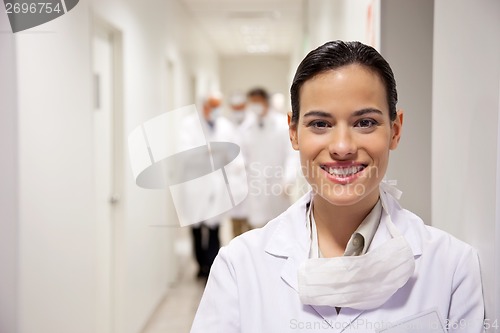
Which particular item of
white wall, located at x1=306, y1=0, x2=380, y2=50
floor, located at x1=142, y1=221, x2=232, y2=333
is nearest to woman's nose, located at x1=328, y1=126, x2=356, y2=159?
white wall, located at x1=306, y1=0, x2=380, y2=50

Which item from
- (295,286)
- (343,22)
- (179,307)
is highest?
(343,22)

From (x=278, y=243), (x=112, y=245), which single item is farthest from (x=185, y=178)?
(x=278, y=243)

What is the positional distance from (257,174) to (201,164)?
246 millimetres

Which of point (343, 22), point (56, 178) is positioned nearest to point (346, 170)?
point (343, 22)

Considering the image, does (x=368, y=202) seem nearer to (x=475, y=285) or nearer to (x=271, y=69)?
(x=475, y=285)

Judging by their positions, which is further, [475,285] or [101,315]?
[101,315]

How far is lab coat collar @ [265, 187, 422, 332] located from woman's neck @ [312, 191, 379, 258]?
0.11 feet

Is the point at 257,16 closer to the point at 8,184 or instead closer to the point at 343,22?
the point at 343,22

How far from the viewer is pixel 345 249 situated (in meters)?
1.07

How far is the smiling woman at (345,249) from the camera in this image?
972 mm

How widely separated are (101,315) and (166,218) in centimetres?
38

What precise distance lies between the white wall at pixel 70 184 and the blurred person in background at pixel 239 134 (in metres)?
0.19

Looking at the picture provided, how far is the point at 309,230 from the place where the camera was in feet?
3.58

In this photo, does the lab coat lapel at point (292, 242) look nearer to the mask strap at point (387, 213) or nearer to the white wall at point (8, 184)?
the mask strap at point (387, 213)
